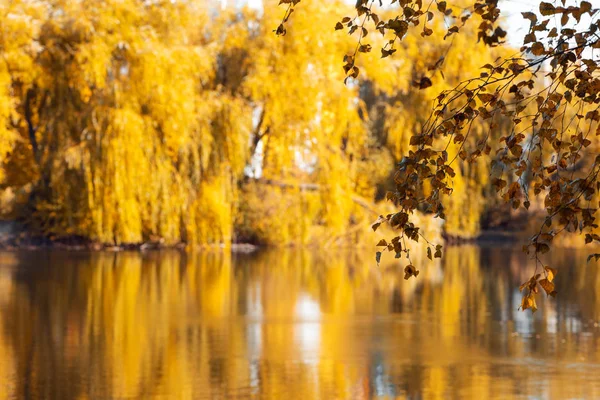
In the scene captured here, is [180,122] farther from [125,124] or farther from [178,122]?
[125,124]

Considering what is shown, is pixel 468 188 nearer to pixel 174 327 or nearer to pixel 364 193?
pixel 364 193

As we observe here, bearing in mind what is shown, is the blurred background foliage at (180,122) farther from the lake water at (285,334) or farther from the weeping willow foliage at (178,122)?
the lake water at (285,334)

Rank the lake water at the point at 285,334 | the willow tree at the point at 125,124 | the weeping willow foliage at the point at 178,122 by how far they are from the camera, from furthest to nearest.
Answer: the weeping willow foliage at the point at 178,122 < the willow tree at the point at 125,124 < the lake water at the point at 285,334

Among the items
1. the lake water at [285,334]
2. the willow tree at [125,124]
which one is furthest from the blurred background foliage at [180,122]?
the lake water at [285,334]

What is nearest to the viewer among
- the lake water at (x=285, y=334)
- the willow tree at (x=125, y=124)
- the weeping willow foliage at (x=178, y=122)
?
the lake water at (x=285, y=334)

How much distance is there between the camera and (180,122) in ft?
72.2

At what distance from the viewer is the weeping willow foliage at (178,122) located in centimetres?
2175

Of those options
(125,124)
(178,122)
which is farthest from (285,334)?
(178,122)

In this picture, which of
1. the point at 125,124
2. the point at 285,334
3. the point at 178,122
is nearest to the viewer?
the point at 285,334

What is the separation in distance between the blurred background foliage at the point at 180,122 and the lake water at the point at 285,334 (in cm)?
237

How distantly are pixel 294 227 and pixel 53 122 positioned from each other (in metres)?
5.23

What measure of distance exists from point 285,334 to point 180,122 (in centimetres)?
1090

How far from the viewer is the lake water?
27.9ft

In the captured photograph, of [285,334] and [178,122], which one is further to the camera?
[178,122]
